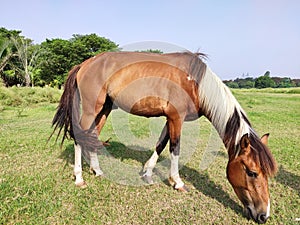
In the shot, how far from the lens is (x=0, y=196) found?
9.84 feet

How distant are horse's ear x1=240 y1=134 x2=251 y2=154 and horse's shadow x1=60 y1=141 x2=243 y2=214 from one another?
81 cm

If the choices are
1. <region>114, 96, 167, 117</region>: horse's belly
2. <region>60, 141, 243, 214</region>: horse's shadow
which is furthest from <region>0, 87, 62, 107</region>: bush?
<region>114, 96, 167, 117</region>: horse's belly

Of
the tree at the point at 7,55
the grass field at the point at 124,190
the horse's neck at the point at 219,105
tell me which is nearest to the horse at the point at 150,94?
the horse's neck at the point at 219,105

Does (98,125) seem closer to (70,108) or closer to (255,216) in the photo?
(70,108)

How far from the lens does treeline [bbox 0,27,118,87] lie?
31712 mm

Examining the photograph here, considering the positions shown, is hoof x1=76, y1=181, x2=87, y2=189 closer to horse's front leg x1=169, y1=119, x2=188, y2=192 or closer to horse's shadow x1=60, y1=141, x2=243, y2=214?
horse's shadow x1=60, y1=141, x2=243, y2=214

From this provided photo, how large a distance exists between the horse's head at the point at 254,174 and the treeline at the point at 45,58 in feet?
109

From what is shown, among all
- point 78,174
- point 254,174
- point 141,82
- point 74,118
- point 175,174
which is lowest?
point 78,174

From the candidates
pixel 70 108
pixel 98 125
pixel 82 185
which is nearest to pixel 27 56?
pixel 98 125

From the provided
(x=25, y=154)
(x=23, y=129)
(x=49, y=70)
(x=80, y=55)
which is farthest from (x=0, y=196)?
(x=49, y=70)

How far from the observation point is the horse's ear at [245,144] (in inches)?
102

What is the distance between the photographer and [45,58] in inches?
1380

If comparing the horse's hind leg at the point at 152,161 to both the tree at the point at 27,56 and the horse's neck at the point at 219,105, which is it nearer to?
the horse's neck at the point at 219,105

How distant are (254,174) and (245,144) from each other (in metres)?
0.35
